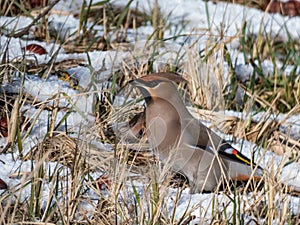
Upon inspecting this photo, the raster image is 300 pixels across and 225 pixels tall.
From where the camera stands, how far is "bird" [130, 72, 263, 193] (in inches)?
166

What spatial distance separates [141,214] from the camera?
3338 millimetres

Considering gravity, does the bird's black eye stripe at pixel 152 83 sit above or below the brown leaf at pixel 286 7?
below

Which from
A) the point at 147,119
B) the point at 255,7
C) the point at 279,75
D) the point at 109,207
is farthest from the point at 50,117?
the point at 255,7

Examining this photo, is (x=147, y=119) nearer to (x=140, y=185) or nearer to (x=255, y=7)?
(x=140, y=185)

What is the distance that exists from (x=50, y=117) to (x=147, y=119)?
66cm

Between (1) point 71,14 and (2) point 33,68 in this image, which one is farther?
(1) point 71,14

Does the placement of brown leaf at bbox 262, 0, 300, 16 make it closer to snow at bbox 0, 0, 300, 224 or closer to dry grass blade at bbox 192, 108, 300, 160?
snow at bbox 0, 0, 300, 224

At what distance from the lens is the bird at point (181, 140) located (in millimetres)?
4215

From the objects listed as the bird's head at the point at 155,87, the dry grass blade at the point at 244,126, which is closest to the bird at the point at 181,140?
the bird's head at the point at 155,87

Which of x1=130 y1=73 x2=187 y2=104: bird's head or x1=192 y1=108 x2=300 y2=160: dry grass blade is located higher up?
x1=130 y1=73 x2=187 y2=104: bird's head

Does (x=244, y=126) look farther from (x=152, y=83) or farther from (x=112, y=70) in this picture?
(x=152, y=83)

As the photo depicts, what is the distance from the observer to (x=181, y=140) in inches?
167

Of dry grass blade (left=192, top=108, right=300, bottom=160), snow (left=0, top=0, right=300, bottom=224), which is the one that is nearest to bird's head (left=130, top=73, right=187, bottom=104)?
snow (left=0, top=0, right=300, bottom=224)

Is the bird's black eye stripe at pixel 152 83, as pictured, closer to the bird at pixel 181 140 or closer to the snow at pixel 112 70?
the bird at pixel 181 140
